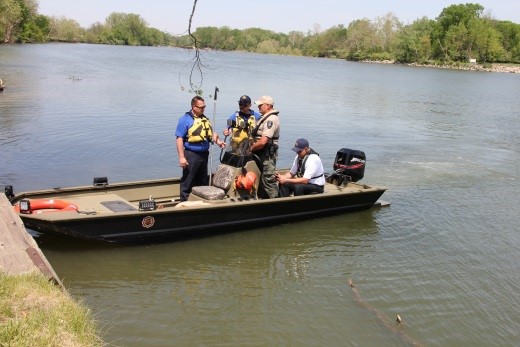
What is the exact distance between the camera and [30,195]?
27.5 feet

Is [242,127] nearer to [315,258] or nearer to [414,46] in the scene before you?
[315,258]

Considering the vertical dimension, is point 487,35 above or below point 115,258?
above

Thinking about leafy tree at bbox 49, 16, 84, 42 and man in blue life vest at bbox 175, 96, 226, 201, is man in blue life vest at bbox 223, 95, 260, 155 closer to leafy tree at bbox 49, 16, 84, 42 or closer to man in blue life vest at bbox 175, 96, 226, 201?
man in blue life vest at bbox 175, 96, 226, 201

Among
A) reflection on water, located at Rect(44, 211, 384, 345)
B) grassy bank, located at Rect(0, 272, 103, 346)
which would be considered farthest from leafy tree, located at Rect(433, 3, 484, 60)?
grassy bank, located at Rect(0, 272, 103, 346)

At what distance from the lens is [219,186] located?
918 centimetres

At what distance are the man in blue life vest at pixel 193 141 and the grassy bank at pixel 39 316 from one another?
3.78 m

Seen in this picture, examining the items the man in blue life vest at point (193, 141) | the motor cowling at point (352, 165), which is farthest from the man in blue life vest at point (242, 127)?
the motor cowling at point (352, 165)

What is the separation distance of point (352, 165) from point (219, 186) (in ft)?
9.45

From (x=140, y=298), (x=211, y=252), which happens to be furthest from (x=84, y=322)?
(x=211, y=252)

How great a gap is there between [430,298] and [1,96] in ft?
68.1

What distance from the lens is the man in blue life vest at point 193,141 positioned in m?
8.81

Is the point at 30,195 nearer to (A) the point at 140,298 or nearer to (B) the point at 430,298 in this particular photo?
(A) the point at 140,298

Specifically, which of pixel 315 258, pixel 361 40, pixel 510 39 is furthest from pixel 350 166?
pixel 510 39

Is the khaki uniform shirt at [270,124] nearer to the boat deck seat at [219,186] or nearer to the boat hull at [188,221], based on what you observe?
the boat deck seat at [219,186]
